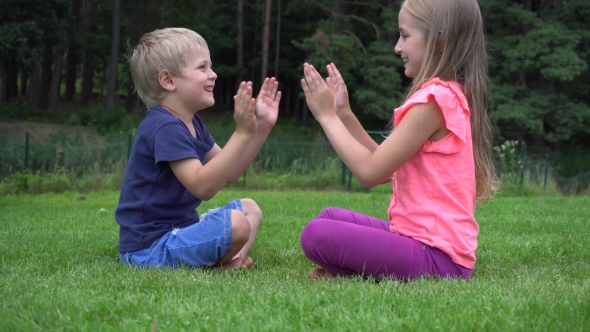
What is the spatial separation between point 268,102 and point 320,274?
96 centimetres

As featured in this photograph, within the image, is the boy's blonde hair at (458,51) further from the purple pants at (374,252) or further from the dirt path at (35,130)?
the dirt path at (35,130)

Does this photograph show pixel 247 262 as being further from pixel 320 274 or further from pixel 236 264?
pixel 320 274

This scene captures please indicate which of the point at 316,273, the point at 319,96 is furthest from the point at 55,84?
the point at 319,96

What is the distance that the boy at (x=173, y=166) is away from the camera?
356 cm

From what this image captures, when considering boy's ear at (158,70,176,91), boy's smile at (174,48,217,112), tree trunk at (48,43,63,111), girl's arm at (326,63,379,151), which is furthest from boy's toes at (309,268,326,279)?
tree trunk at (48,43,63,111)

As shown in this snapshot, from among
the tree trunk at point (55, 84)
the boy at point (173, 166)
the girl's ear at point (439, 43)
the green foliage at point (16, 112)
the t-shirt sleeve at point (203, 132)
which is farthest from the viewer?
the tree trunk at point (55, 84)

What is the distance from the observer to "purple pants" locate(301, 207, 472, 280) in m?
3.23

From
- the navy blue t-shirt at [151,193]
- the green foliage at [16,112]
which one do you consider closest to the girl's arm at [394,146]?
the navy blue t-shirt at [151,193]

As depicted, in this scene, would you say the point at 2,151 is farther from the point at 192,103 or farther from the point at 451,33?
the point at 451,33

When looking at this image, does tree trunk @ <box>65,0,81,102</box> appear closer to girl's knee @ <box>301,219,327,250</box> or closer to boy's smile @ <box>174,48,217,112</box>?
boy's smile @ <box>174,48,217,112</box>

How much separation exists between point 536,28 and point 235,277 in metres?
22.6

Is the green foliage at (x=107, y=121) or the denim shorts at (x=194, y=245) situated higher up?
the denim shorts at (x=194, y=245)

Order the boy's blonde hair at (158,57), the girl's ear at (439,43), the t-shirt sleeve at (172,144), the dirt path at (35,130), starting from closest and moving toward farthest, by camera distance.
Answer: the girl's ear at (439,43) < the t-shirt sleeve at (172,144) < the boy's blonde hair at (158,57) < the dirt path at (35,130)

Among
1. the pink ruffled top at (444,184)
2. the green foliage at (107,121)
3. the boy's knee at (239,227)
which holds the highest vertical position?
the pink ruffled top at (444,184)
